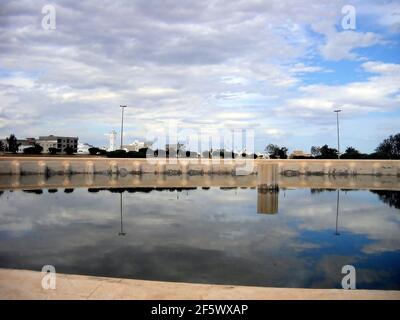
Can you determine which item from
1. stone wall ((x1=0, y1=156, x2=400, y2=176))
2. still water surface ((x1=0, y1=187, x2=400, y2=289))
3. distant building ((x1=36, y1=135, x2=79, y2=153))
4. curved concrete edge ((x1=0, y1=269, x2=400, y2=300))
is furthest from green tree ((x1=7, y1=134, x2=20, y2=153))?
curved concrete edge ((x1=0, y1=269, x2=400, y2=300))

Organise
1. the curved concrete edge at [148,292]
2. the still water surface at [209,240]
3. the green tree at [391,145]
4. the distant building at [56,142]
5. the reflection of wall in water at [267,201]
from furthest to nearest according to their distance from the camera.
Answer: the distant building at [56,142], the green tree at [391,145], the reflection of wall in water at [267,201], the still water surface at [209,240], the curved concrete edge at [148,292]

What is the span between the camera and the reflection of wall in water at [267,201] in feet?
66.6

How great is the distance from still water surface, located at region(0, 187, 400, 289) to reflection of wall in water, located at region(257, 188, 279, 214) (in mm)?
67

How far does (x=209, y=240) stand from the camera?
12.9 metres

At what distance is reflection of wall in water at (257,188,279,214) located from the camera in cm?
2030

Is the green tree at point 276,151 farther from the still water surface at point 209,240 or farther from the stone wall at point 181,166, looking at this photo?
the still water surface at point 209,240

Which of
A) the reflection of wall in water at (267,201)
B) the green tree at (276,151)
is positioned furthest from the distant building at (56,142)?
the reflection of wall in water at (267,201)

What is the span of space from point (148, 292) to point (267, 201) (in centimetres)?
1854

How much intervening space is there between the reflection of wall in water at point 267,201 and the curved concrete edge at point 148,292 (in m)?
13.7

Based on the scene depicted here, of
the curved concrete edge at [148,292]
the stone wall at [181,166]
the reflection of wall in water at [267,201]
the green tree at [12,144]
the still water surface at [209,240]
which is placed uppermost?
the green tree at [12,144]

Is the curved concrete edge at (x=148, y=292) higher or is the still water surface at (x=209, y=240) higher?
the curved concrete edge at (x=148, y=292)

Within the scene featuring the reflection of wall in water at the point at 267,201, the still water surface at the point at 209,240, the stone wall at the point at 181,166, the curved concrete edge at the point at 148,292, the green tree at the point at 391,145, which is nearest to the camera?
the curved concrete edge at the point at 148,292
